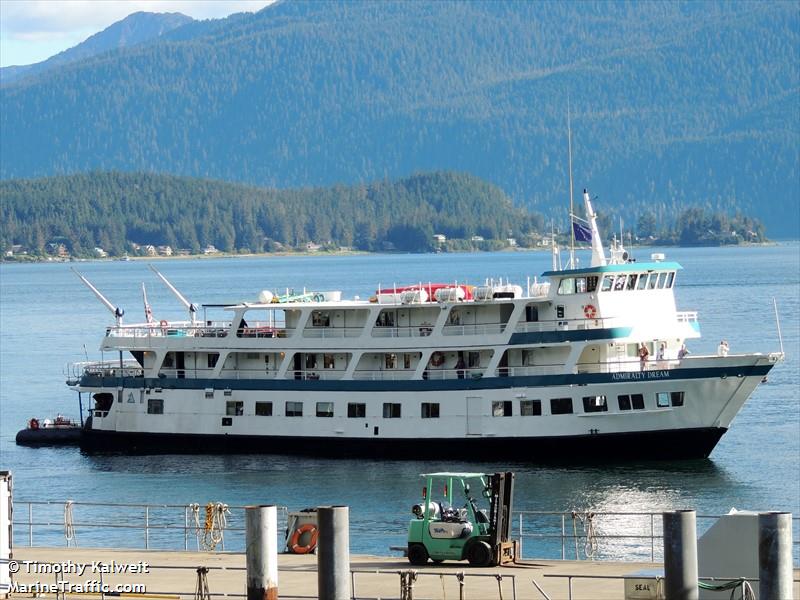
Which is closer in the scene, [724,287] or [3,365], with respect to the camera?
[3,365]

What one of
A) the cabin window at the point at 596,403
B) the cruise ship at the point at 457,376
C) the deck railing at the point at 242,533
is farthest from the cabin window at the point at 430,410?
the deck railing at the point at 242,533

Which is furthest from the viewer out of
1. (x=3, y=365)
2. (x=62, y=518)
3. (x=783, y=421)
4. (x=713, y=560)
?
(x=3, y=365)

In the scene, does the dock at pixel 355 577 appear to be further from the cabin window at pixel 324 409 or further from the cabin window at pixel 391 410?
the cabin window at pixel 324 409

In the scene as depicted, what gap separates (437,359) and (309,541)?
2035cm

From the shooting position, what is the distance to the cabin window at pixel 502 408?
49750 millimetres

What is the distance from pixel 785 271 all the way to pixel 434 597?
589 feet

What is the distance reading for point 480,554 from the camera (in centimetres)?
2806

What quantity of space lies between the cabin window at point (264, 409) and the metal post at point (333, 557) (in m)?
30.0

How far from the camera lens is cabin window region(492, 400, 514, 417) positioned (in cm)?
4975

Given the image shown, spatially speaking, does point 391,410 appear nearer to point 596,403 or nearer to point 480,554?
point 596,403

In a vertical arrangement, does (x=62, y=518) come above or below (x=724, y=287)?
below

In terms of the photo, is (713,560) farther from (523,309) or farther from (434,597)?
(523,309)

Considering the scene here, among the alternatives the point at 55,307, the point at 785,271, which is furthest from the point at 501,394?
the point at 785,271

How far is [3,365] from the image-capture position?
91500 millimetres
